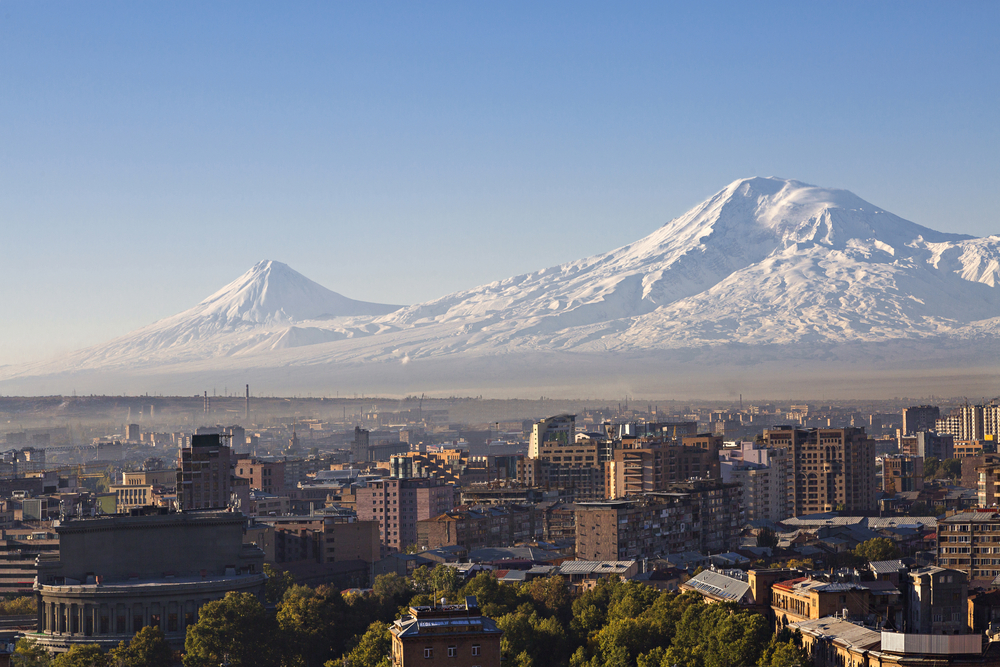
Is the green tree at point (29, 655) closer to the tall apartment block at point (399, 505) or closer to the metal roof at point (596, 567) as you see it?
the metal roof at point (596, 567)

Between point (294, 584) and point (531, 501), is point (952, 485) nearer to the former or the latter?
point (531, 501)

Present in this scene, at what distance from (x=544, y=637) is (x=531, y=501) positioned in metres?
57.5

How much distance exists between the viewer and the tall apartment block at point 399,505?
368ft

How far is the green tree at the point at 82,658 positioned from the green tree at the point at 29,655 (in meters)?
0.54

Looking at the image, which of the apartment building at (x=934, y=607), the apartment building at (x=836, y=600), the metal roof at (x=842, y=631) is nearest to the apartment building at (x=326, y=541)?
the apartment building at (x=836, y=600)

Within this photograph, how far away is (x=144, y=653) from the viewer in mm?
60000

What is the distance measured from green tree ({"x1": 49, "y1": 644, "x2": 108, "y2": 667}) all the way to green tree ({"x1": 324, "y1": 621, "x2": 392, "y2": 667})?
8.11 m

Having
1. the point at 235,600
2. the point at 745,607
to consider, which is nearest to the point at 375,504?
the point at 235,600

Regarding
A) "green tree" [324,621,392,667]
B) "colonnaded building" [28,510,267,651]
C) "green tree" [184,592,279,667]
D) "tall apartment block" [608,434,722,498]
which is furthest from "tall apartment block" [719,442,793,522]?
"green tree" [324,621,392,667]

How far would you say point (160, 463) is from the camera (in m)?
186

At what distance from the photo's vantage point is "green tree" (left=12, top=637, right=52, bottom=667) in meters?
57.7

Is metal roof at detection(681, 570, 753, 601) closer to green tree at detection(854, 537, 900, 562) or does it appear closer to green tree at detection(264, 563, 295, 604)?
green tree at detection(854, 537, 900, 562)

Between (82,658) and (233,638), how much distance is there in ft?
18.3

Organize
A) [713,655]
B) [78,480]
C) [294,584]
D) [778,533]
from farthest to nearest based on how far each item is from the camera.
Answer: [78,480]
[778,533]
[294,584]
[713,655]
